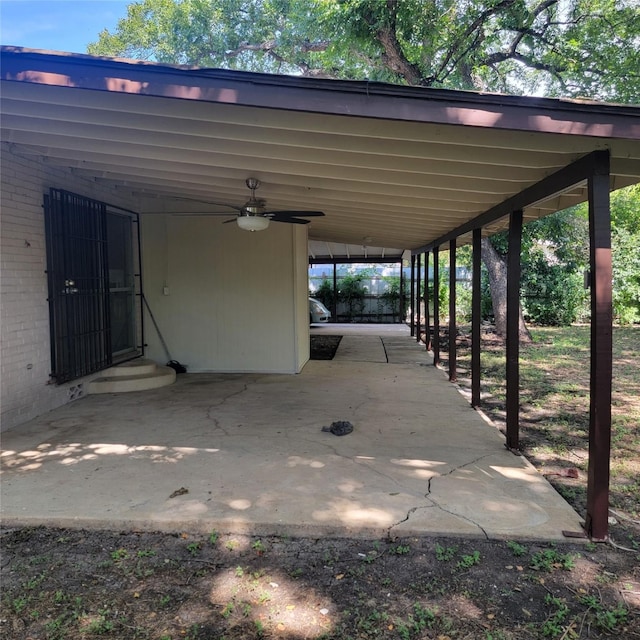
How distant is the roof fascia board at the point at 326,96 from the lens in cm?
241

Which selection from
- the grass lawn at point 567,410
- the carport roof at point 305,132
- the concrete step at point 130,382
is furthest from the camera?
the concrete step at point 130,382

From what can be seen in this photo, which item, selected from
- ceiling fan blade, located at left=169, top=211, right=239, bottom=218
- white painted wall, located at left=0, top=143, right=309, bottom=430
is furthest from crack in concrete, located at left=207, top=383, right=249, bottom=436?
ceiling fan blade, located at left=169, top=211, right=239, bottom=218

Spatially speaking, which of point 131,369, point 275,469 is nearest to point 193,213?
point 131,369

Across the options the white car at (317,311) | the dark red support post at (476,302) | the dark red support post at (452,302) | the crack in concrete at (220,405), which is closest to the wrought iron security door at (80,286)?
the crack in concrete at (220,405)

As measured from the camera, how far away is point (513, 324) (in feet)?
12.7

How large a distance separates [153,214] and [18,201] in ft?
9.34

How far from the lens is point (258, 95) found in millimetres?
2631

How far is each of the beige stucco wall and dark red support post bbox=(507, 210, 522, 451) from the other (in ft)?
13.2

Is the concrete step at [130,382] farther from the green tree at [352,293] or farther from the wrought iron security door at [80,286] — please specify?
the green tree at [352,293]

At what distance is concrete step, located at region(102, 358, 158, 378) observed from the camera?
6.30m

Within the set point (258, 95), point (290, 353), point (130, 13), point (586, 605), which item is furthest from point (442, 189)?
point (130, 13)

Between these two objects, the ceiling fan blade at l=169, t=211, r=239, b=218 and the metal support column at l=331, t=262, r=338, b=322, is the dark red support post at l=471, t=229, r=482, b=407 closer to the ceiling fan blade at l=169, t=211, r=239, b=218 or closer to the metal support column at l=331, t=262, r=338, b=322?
the ceiling fan blade at l=169, t=211, r=239, b=218

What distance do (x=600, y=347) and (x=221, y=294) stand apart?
19.4ft

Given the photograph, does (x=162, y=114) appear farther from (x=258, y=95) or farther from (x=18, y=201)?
(x=18, y=201)
